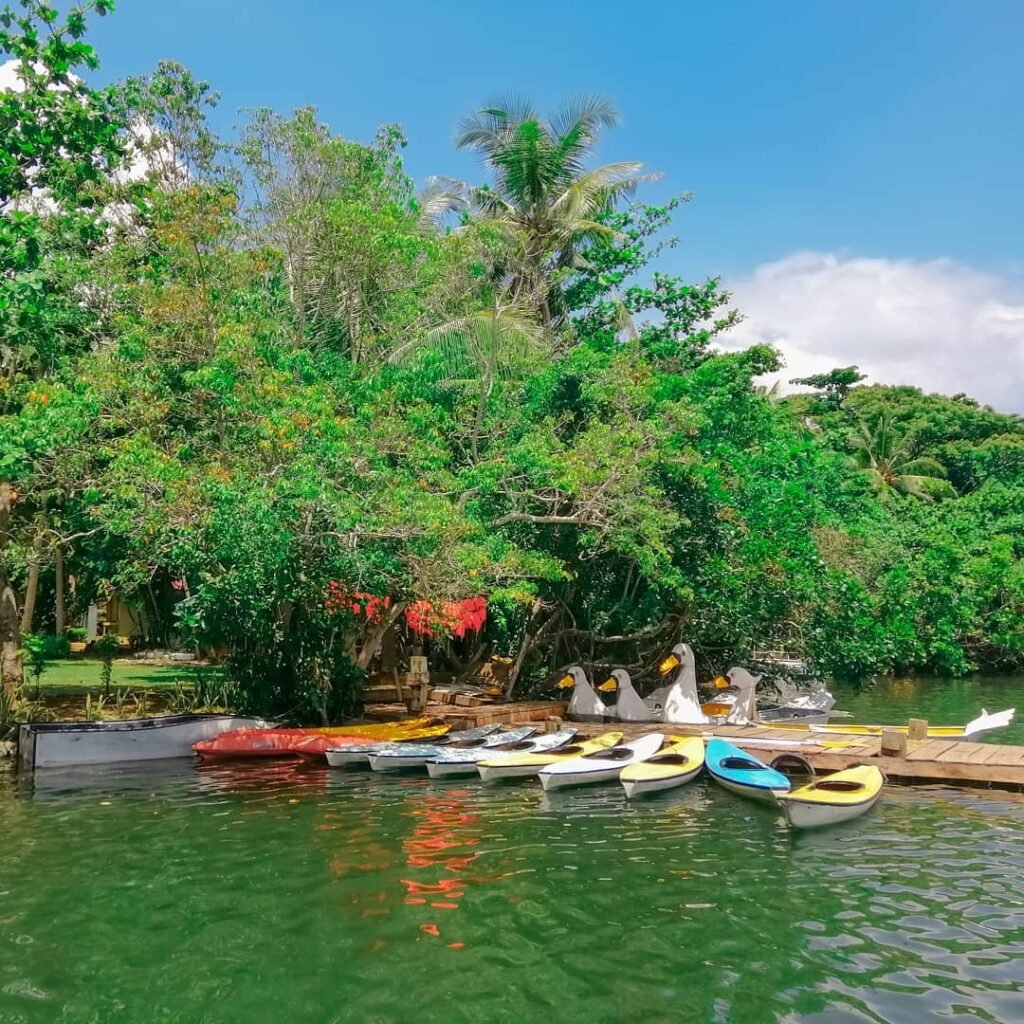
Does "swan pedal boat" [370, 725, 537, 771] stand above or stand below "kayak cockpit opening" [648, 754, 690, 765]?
above

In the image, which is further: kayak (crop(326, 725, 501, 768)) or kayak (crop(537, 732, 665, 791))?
kayak (crop(326, 725, 501, 768))

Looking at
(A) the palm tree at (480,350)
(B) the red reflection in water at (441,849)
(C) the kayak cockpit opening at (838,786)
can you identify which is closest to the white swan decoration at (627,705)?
(A) the palm tree at (480,350)

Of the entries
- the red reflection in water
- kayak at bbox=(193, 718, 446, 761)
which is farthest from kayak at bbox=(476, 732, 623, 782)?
kayak at bbox=(193, 718, 446, 761)

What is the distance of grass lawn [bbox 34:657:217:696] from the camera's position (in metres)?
19.2

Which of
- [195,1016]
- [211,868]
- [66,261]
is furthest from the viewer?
[66,261]

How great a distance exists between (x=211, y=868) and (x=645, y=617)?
11.2 meters

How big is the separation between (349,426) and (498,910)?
25.1 feet

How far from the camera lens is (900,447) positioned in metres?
Result: 42.0

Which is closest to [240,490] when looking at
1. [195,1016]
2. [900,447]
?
[195,1016]

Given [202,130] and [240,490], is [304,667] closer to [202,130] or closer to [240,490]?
[240,490]

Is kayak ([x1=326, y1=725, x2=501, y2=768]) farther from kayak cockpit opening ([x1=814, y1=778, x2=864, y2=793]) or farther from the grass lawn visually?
kayak cockpit opening ([x1=814, y1=778, x2=864, y2=793])

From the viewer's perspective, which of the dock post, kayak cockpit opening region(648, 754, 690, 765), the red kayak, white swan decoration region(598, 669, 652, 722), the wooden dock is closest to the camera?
the wooden dock

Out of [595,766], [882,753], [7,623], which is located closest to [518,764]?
[595,766]

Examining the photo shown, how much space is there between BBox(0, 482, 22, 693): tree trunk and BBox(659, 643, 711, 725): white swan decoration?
1098 cm
